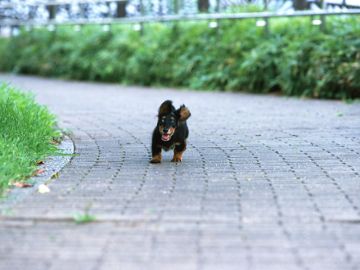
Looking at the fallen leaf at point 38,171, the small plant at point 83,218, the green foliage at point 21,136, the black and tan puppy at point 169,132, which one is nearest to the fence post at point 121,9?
the green foliage at point 21,136

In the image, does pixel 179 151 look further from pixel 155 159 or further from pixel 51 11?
pixel 51 11

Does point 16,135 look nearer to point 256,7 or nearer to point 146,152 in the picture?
point 146,152

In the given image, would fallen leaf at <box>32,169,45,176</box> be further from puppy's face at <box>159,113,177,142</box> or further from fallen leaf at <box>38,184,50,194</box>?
puppy's face at <box>159,113,177,142</box>

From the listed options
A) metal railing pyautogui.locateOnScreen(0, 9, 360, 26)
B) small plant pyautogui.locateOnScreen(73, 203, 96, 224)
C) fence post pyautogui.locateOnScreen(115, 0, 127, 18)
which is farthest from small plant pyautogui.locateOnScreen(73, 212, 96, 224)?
fence post pyautogui.locateOnScreen(115, 0, 127, 18)

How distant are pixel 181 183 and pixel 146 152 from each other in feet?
5.36

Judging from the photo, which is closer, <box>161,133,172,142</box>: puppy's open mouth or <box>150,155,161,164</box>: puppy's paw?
<box>161,133,172,142</box>: puppy's open mouth

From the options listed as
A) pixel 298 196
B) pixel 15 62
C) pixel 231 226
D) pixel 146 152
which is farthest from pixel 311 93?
pixel 15 62

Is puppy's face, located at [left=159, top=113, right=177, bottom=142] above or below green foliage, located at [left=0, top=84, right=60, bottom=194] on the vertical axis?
above

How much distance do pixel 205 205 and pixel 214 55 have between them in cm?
1015

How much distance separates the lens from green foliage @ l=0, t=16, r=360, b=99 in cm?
1267

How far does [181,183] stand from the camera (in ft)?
20.0

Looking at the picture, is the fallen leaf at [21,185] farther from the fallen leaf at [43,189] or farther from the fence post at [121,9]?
the fence post at [121,9]

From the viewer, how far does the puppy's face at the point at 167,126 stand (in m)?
6.82

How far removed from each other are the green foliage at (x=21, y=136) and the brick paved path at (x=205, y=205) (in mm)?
337
